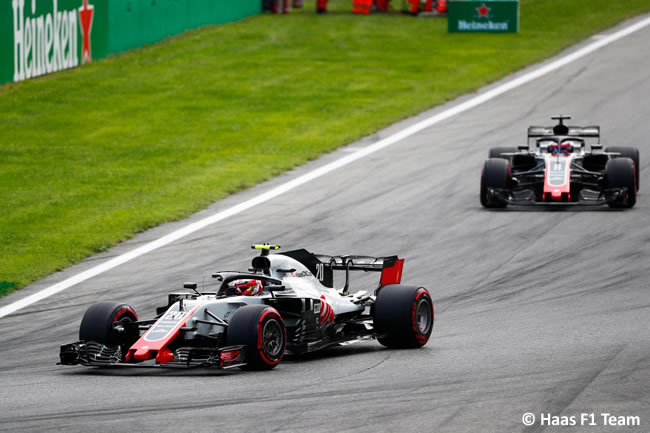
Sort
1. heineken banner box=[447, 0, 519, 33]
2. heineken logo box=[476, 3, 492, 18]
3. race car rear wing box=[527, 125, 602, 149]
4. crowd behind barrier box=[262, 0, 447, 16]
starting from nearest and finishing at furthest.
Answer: race car rear wing box=[527, 125, 602, 149] → heineken banner box=[447, 0, 519, 33] → heineken logo box=[476, 3, 492, 18] → crowd behind barrier box=[262, 0, 447, 16]

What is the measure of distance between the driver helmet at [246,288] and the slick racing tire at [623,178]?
11.4 m

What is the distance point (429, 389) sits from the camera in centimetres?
1105

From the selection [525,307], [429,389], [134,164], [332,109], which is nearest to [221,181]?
[134,164]

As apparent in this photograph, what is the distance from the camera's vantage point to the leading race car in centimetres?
1188

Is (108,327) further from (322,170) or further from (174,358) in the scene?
(322,170)

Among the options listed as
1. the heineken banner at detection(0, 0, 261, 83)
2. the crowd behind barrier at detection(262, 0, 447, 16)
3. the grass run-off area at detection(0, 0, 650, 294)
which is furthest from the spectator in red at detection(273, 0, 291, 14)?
the heineken banner at detection(0, 0, 261, 83)

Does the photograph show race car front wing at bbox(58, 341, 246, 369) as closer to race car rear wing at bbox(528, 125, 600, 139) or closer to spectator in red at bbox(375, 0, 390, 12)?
race car rear wing at bbox(528, 125, 600, 139)

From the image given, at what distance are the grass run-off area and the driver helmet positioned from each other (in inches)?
246

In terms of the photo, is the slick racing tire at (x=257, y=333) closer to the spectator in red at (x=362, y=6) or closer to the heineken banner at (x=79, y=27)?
the heineken banner at (x=79, y=27)

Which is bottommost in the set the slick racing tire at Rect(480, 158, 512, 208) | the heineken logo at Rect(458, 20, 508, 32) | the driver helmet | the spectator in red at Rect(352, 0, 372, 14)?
the driver helmet

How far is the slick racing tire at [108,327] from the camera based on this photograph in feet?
40.9

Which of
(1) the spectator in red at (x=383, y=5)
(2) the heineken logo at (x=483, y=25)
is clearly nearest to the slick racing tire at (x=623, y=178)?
(2) the heineken logo at (x=483, y=25)

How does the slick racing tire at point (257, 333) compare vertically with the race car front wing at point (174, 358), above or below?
above

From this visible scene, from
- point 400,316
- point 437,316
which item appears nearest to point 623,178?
point 437,316
